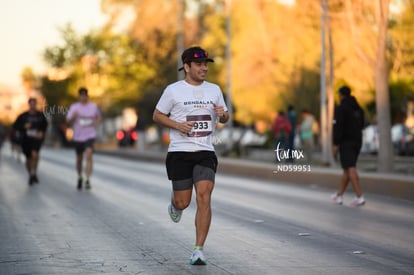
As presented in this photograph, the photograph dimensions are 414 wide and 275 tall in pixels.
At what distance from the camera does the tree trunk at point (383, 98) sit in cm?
2417

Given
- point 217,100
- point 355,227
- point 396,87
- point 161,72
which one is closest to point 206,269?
point 217,100

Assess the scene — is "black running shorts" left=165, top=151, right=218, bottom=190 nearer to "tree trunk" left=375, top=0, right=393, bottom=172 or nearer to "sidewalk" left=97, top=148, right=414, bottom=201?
"sidewalk" left=97, top=148, right=414, bottom=201

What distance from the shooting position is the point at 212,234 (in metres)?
11.9

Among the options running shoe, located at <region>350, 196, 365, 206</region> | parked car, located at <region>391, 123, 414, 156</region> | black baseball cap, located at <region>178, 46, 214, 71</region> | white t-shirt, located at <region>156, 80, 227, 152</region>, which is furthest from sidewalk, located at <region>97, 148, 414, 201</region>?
parked car, located at <region>391, 123, 414, 156</region>

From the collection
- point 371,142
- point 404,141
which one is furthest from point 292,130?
point 371,142

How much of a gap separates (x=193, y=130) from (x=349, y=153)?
7.27 metres

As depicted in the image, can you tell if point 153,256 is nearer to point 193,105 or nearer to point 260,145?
point 193,105

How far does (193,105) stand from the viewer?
948 centimetres

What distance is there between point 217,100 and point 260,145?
52.7 m

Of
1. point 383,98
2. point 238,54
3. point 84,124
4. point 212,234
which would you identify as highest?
point 238,54

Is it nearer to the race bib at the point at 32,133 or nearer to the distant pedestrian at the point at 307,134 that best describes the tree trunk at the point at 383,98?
→ the distant pedestrian at the point at 307,134

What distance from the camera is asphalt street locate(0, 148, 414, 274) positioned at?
9.20 m

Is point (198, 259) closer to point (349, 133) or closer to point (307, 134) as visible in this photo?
point (349, 133)

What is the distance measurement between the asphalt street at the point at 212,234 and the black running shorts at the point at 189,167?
2.42 feet
